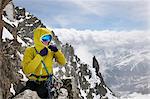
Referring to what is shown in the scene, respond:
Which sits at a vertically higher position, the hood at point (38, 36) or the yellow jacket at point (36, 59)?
the hood at point (38, 36)

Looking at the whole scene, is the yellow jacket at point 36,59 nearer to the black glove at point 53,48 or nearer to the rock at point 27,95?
the black glove at point 53,48

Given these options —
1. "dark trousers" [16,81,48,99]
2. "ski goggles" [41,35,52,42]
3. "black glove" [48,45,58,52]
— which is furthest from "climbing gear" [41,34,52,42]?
"dark trousers" [16,81,48,99]

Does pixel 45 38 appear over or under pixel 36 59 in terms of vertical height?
over

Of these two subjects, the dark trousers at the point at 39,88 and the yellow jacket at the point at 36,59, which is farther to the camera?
the dark trousers at the point at 39,88

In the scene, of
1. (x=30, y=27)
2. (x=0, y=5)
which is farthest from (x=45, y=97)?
(x=30, y=27)

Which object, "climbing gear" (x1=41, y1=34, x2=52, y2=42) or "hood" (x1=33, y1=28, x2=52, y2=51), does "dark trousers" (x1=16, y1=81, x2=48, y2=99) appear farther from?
"climbing gear" (x1=41, y1=34, x2=52, y2=42)

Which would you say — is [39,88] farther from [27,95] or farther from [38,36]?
[38,36]

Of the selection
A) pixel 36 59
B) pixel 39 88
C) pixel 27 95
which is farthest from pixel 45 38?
pixel 27 95

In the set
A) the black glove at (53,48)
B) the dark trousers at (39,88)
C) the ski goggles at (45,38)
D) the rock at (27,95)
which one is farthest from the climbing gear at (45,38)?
the rock at (27,95)

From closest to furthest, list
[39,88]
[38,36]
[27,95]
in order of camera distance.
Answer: [27,95]
[38,36]
[39,88]

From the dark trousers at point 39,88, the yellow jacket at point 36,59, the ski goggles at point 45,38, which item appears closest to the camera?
the yellow jacket at point 36,59

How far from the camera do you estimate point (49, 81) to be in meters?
12.4

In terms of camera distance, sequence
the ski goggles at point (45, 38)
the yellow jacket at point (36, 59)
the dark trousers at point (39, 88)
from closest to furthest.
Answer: the yellow jacket at point (36, 59)
the ski goggles at point (45, 38)
the dark trousers at point (39, 88)

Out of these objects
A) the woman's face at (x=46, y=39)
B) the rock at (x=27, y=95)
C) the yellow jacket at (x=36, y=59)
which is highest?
the woman's face at (x=46, y=39)
